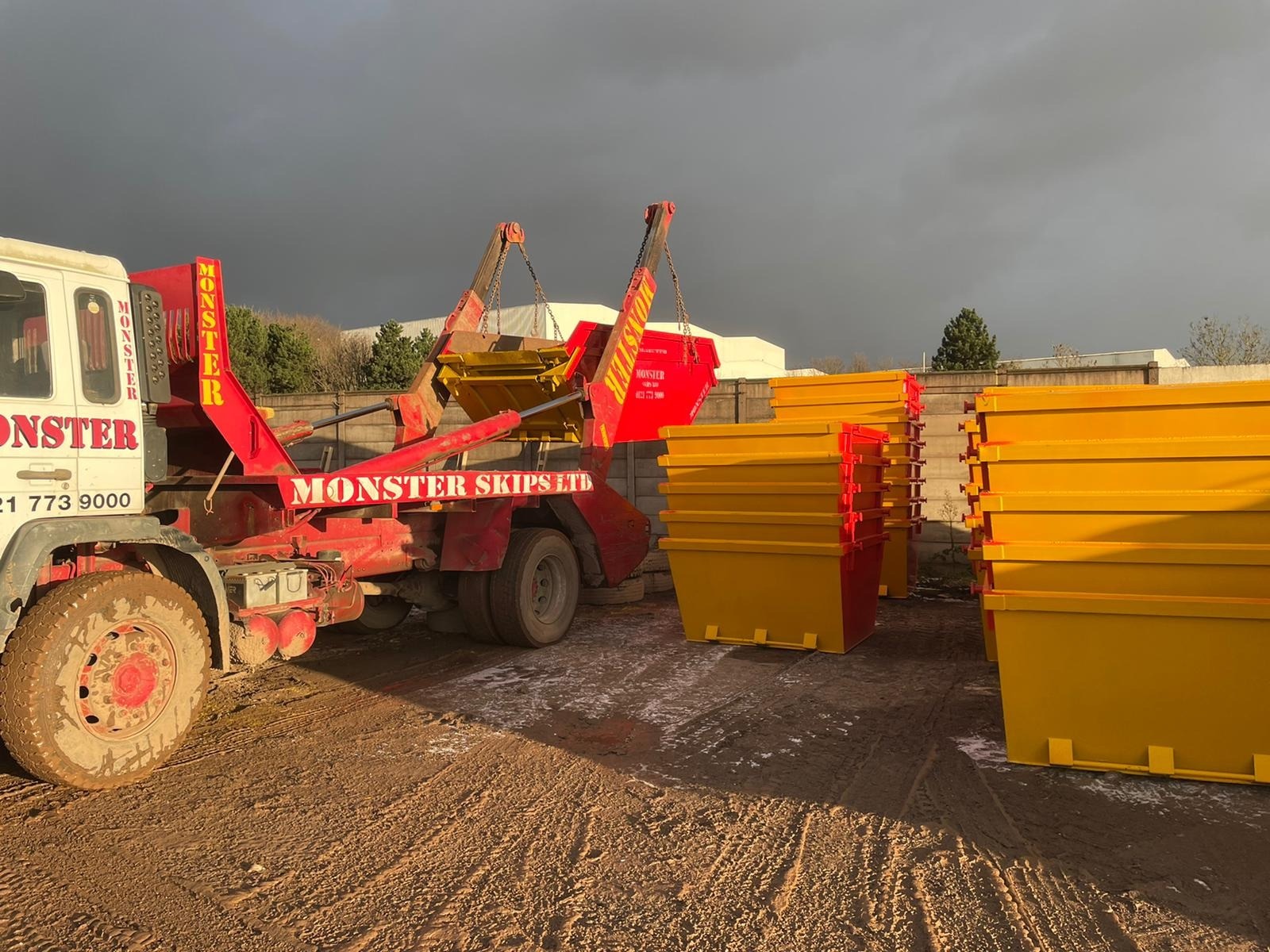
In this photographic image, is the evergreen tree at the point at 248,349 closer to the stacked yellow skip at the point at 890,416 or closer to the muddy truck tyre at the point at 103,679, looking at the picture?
the stacked yellow skip at the point at 890,416

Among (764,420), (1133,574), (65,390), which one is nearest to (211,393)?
(65,390)

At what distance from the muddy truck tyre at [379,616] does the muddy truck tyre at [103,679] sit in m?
3.38

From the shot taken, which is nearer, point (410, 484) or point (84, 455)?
point (84, 455)

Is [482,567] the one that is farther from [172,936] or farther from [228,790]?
[172,936]

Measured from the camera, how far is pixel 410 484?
660 centimetres

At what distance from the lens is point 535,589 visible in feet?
27.1

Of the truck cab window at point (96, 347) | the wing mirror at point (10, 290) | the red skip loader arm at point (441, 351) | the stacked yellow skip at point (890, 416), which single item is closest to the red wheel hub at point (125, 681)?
the truck cab window at point (96, 347)

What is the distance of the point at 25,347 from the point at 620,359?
5.53 metres

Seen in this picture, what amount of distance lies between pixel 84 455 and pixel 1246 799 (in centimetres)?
593

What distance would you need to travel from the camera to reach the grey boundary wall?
→ 1091cm

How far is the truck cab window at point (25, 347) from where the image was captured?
4.35 m

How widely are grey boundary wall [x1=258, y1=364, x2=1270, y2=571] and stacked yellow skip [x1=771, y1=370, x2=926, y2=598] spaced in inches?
35.3

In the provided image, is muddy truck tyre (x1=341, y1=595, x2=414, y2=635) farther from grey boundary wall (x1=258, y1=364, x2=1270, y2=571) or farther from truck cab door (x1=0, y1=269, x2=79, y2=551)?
truck cab door (x1=0, y1=269, x2=79, y2=551)

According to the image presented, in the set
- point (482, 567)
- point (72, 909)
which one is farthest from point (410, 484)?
point (72, 909)
